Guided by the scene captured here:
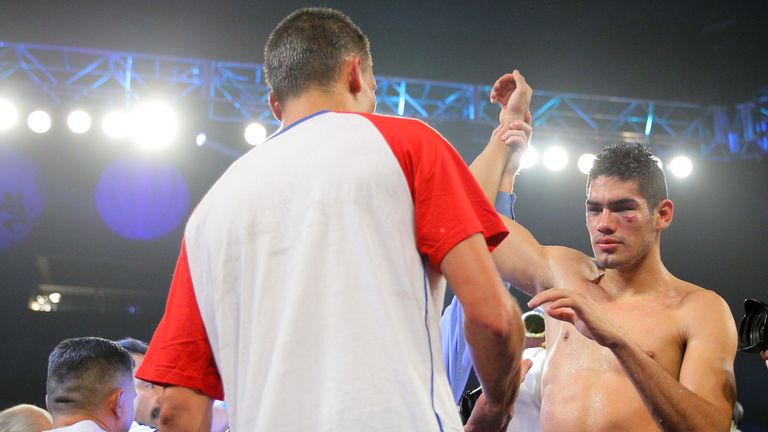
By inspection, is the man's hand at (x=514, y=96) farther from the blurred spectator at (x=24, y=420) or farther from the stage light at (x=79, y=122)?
the stage light at (x=79, y=122)

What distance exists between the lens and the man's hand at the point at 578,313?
2.23 metres

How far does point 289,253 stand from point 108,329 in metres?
8.71

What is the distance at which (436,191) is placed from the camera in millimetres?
1584

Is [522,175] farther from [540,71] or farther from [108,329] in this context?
[108,329]

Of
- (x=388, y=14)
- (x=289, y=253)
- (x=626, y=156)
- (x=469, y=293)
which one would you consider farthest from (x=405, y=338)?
(x=388, y=14)

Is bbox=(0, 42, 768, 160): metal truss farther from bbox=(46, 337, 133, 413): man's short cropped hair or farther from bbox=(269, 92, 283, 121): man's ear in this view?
bbox=(269, 92, 283, 121): man's ear

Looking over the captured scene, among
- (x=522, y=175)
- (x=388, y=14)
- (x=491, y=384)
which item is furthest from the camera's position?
(x=522, y=175)

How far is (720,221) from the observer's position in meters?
9.59

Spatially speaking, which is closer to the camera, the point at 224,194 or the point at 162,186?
the point at 224,194

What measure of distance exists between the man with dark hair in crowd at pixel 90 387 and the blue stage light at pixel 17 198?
5518mm

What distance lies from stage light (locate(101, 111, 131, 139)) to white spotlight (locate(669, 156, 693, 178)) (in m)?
5.38

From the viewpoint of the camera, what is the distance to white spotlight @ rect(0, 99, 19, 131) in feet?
Result: 24.7

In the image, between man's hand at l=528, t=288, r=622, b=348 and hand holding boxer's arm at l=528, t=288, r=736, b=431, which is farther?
hand holding boxer's arm at l=528, t=288, r=736, b=431

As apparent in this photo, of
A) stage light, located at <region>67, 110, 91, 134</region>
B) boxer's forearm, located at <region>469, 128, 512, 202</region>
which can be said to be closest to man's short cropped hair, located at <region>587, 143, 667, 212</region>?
boxer's forearm, located at <region>469, 128, 512, 202</region>
